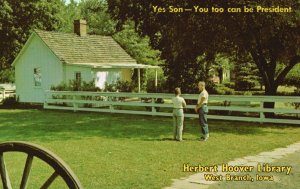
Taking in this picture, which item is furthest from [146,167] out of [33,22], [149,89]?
[33,22]

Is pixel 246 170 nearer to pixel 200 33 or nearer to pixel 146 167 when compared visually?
pixel 146 167

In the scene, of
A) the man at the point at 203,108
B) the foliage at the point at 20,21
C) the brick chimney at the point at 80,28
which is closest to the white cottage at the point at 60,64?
the brick chimney at the point at 80,28

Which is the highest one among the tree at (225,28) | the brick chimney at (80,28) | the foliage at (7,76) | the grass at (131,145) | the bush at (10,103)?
the brick chimney at (80,28)

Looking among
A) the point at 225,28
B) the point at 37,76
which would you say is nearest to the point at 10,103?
the point at 37,76

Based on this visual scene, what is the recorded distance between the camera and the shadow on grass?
15.4m

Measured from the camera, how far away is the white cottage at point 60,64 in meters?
32.6

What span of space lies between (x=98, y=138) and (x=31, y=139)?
2.28 metres

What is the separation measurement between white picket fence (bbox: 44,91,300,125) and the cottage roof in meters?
5.10

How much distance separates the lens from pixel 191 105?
19766 millimetres

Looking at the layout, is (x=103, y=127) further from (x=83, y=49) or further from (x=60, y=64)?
(x=83, y=49)

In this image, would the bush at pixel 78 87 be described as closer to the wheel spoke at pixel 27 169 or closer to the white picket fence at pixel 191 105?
the white picket fence at pixel 191 105

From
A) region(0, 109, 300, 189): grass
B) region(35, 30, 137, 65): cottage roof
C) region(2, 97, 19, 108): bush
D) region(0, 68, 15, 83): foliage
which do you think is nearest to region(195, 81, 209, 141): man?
region(0, 109, 300, 189): grass

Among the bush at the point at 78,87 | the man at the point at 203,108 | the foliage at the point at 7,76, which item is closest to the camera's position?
the man at the point at 203,108

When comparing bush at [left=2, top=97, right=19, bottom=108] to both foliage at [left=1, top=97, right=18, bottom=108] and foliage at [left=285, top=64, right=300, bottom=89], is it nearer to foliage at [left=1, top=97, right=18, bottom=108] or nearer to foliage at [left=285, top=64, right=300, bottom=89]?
foliage at [left=1, top=97, right=18, bottom=108]
